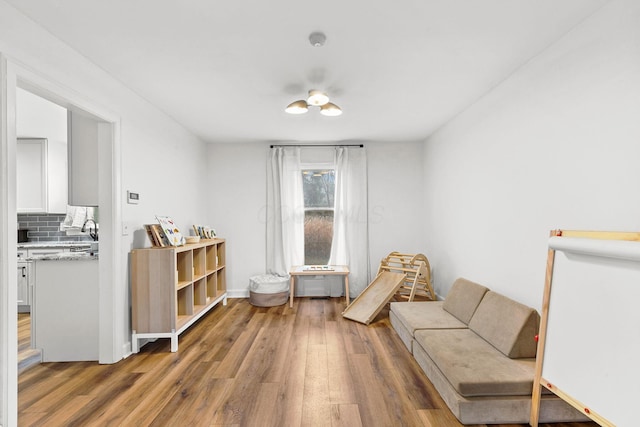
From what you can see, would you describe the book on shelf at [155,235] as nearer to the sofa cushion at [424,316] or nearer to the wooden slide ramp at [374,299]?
the wooden slide ramp at [374,299]

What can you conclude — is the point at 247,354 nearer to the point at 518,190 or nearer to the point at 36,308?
the point at 36,308

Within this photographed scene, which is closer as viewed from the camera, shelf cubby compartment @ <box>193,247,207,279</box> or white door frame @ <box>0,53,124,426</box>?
white door frame @ <box>0,53,124,426</box>

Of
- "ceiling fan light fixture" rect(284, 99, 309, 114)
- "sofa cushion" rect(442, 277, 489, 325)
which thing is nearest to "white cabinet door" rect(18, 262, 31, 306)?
"ceiling fan light fixture" rect(284, 99, 309, 114)

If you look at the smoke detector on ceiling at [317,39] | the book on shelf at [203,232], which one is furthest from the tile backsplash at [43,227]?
the smoke detector on ceiling at [317,39]

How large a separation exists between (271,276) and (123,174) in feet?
8.39

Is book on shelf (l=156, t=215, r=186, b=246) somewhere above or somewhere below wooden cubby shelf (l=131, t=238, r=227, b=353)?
above

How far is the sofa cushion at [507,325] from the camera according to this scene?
2.17 meters

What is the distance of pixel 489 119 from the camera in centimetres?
301

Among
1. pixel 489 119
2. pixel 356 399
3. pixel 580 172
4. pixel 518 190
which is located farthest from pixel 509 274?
pixel 356 399

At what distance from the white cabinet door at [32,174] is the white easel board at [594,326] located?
5773mm

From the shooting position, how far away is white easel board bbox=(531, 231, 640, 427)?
1.37 m

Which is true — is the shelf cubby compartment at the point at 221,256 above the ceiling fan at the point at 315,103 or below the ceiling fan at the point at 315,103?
below

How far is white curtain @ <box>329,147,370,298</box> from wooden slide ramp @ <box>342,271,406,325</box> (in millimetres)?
635

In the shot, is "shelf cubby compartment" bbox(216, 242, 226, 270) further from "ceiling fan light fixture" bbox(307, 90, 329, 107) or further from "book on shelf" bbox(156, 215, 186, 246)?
"ceiling fan light fixture" bbox(307, 90, 329, 107)
